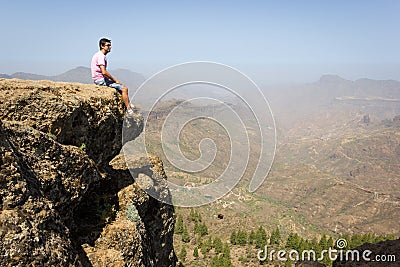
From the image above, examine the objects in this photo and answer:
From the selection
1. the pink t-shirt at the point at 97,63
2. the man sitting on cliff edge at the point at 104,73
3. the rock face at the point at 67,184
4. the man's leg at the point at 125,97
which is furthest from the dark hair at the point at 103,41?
the man's leg at the point at 125,97

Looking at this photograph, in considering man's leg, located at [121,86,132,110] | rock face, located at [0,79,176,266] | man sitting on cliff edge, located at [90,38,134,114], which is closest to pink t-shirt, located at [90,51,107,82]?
man sitting on cliff edge, located at [90,38,134,114]

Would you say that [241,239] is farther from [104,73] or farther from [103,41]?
[103,41]

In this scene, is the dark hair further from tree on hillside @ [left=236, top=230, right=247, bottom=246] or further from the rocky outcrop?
tree on hillside @ [left=236, top=230, right=247, bottom=246]

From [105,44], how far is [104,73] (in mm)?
1195

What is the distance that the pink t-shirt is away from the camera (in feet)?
41.1

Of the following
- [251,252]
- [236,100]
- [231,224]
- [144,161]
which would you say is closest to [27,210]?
[236,100]

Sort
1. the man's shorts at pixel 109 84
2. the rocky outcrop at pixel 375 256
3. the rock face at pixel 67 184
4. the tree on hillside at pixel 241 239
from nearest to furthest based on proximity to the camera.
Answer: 1. the rock face at pixel 67 184
2. the man's shorts at pixel 109 84
3. the rocky outcrop at pixel 375 256
4. the tree on hillside at pixel 241 239

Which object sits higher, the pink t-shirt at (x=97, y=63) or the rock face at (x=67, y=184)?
the pink t-shirt at (x=97, y=63)

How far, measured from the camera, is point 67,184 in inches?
344

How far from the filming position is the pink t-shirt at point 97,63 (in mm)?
12516

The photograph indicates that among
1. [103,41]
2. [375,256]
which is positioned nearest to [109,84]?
[103,41]

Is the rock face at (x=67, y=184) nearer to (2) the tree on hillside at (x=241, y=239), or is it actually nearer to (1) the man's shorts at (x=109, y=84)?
(1) the man's shorts at (x=109, y=84)

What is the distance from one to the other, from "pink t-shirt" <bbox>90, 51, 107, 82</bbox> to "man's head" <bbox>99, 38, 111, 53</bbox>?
0.89 feet

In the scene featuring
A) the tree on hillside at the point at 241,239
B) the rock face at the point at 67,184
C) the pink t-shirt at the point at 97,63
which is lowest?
the tree on hillside at the point at 241,239
